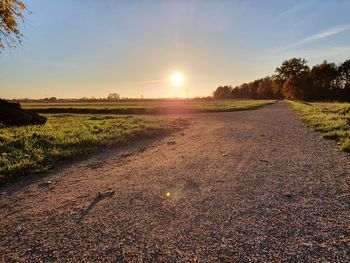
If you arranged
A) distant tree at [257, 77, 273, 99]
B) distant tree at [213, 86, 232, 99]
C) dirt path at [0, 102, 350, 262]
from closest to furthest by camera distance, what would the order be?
dirt path at [0, 102, 350, 262] < distant tree at [257, 77, 273, 99] < distant tree at [213, 86, 232, 99]

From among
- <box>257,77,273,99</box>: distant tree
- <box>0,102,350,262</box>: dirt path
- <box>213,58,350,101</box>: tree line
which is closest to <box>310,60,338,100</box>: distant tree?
<box>213,58,350,101</box>: tree line

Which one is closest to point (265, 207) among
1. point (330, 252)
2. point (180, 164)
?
point (330, 252)

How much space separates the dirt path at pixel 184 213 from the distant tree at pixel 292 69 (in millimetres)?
94576

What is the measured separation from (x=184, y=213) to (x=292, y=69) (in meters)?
103

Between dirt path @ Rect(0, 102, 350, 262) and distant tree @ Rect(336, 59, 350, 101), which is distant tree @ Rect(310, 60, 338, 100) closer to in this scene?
distant tree @ Rect(336, 59, 350, 101)

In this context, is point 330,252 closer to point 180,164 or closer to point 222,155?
point 180,164

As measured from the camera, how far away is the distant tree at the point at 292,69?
88294 mm

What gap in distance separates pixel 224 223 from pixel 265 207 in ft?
2.54

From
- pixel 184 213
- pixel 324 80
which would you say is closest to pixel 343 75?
pixel 324 80

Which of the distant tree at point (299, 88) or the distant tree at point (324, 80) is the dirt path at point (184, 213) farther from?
the distant tree at point (324, 80)

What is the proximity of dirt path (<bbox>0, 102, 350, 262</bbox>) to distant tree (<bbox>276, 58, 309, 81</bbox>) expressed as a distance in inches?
3723

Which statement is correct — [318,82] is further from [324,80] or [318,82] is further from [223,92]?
[223,92]

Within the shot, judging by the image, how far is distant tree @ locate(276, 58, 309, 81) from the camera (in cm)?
8829

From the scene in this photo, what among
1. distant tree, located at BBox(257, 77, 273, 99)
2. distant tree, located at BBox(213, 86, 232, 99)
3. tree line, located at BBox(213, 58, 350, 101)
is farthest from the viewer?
distant tree, located at BBox(213, 86, 232, 99)
